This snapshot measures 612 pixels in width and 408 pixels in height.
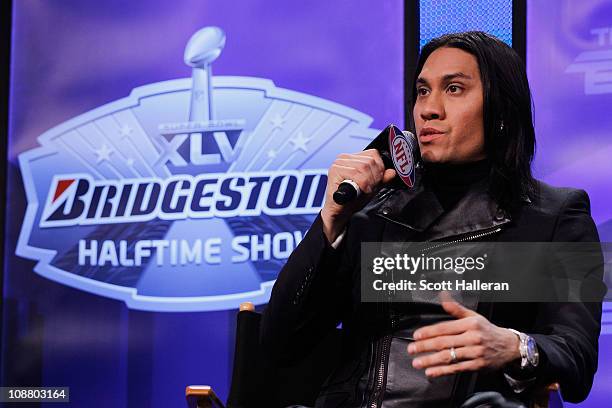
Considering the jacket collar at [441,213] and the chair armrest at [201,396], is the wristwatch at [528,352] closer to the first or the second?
the jacket collar at [441,213]

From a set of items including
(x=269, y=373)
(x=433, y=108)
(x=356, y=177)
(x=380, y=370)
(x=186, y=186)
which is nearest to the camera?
(x=356, y=177)

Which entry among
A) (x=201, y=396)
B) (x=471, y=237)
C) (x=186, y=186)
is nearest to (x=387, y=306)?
(x=471, y=237)

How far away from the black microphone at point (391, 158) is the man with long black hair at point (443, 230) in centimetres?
2

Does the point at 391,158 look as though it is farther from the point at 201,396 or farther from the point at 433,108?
the point at 201,396

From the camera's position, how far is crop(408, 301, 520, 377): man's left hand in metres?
1.29

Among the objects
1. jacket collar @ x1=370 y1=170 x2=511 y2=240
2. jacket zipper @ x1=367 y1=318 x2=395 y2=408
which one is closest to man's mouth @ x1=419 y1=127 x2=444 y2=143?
jacket collar @ x1=370 y1=170 x2=511 y2=240

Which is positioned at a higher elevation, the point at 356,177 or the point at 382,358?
the point at 356,177

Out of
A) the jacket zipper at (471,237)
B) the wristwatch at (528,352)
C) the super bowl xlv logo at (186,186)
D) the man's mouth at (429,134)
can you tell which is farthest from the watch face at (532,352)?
the super bowl xlv logo at (186,186)

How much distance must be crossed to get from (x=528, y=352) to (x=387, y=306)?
1.16 ft

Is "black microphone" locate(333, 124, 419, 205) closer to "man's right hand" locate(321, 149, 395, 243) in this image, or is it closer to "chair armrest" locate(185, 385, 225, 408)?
"man's right hand" locate(321, 149, 395, 243)

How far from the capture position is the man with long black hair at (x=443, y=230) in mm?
1568

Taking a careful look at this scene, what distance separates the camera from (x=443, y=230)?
1.72 m

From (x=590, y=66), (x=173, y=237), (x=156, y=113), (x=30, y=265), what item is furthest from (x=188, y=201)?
(x=590, y=66)

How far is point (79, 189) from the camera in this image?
10.5 ft
